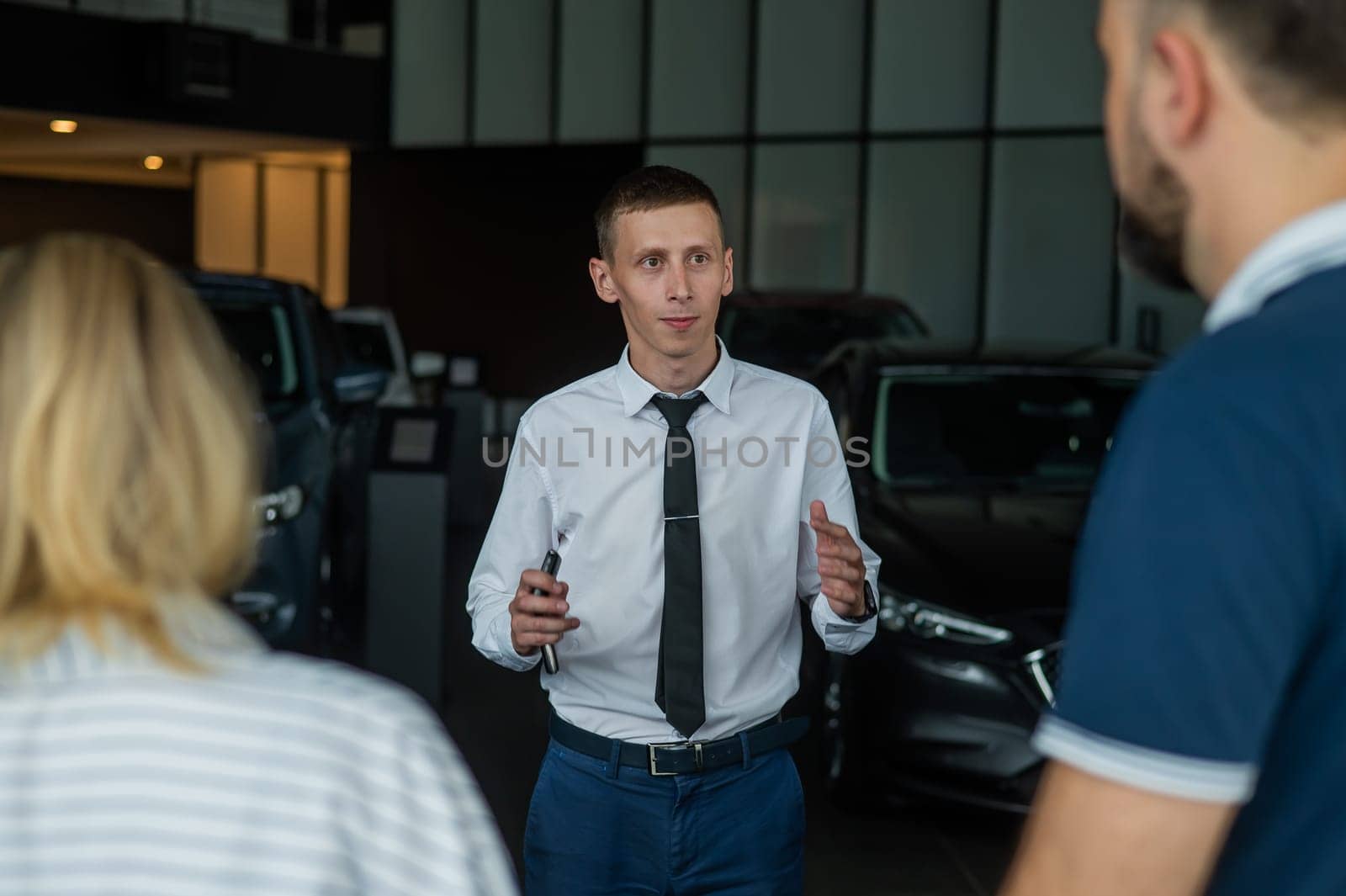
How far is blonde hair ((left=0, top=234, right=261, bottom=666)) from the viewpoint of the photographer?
117 centimetres

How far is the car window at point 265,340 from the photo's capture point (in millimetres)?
7203

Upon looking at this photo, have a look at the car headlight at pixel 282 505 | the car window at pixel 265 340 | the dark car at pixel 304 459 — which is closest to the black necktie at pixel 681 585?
the dark car at pixel 304 459

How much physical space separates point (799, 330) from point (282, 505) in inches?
169

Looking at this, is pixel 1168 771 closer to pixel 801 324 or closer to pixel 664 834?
pixel 664 834

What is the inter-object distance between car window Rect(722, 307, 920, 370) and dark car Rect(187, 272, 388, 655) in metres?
2.40

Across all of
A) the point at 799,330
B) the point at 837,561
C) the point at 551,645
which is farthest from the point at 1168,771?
the point at 799,330

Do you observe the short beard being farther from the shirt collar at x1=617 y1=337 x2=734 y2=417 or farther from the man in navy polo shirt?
the shirt collar at x1=617 y1=337 x2=734 y2=417

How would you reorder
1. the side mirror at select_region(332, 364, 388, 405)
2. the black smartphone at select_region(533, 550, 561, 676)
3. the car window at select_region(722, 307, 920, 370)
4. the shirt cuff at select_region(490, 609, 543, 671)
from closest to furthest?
the black smartphone at select_region(533, 550, 561, 676), the shirt cuff at select_region(490, 609, 543, 671), the side mirror at select_region(332, 364, 388, 405), the car window at select_region(722, 307, 920, 370)

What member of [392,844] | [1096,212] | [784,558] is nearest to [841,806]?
[784,558]

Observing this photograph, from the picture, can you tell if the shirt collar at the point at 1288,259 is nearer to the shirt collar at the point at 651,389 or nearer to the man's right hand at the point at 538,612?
the man's right hand at the point at 538,612

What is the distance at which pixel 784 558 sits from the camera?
8.97 feet

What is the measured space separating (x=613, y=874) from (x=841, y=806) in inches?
110

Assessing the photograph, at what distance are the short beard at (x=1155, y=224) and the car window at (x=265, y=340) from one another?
6.27 metres

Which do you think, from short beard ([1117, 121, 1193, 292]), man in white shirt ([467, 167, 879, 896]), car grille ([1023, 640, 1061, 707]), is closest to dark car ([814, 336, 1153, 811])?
car grille ([1023, 640, 1061, 707])
